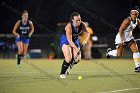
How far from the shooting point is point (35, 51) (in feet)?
87.0

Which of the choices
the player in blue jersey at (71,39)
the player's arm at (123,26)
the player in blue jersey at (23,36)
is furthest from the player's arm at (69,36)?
the player in blue jersey at (23,36)

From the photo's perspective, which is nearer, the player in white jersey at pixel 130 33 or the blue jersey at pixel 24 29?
the player in white jersey at pixel 130 33

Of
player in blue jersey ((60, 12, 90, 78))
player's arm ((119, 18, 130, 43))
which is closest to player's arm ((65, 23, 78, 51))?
player in blue jersey ((60, 12, 90, 78))

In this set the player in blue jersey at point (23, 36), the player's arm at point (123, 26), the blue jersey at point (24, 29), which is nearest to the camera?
the player's arm at point (123, 26)

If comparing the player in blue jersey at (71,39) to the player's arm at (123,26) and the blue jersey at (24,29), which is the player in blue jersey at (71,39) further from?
the blue jersey at (24,29)

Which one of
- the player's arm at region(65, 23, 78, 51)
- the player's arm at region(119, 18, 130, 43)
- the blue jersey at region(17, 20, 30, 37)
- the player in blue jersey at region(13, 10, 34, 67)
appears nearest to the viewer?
the player's arm at region(65, 23, 78, 51)

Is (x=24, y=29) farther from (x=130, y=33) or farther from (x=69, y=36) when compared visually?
(x=69, y=36)

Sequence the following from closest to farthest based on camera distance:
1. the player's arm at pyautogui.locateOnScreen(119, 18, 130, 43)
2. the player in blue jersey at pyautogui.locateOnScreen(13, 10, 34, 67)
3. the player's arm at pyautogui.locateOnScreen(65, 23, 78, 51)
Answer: the player's arm at pyautogui.locateOnScreen(65, 23, 78, 51), the player's arm at pyautogui.locateOnScreen(119, 18, 130, 43), the player in blue jersey at pyautogui.locateOnScreen(13, 10, 34, 67)

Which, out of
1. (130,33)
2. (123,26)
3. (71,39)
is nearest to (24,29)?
(130,33)

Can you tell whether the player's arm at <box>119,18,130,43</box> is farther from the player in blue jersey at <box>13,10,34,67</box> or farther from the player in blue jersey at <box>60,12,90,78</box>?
the player in blue jersey at <box>13,10,34,67</box>

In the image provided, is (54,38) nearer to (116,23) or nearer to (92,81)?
(116,23)

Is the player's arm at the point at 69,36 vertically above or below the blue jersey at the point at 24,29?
below

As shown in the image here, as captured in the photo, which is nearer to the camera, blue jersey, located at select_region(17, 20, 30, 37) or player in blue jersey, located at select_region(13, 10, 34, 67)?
player in blue jersey, located at select_region(13, 10, 34, 67)

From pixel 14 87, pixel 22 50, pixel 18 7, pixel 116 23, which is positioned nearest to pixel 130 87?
pixel 14 87
